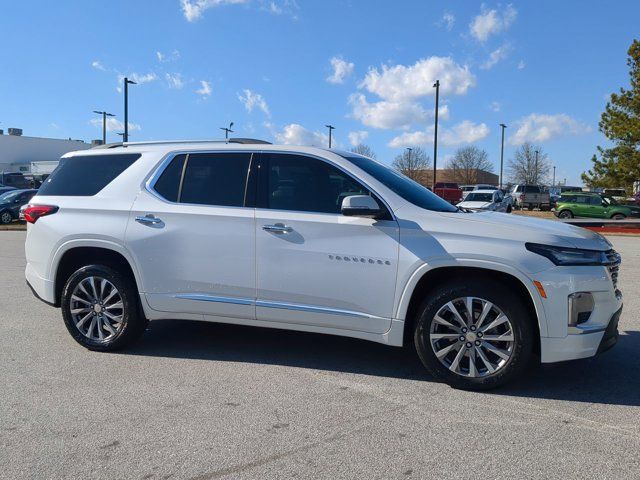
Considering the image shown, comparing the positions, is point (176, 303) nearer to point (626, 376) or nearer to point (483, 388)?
point (483, 388)

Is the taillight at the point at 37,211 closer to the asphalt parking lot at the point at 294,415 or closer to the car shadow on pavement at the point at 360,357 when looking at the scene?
the asphalt parking lot at the point at 294,415

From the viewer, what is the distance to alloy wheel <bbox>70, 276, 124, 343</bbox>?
5.25 m

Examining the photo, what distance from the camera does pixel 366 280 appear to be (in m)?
4.42

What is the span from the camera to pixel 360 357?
5188mm

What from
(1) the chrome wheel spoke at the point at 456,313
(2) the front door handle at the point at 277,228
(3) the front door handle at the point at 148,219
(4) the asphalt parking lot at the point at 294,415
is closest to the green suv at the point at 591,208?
(4) the asphalt parking lot at the point at 294,415

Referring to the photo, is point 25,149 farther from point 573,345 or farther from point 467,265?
point 573,345

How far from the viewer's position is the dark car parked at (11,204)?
24.5 m

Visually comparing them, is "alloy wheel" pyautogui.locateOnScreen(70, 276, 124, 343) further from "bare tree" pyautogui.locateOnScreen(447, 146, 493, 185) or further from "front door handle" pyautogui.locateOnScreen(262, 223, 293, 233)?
"bare tree" pyautogui.locateOnScreen(447, 146, 493, 185)

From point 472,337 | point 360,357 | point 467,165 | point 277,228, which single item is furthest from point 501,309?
point 467,165

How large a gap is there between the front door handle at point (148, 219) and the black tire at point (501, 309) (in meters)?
2.42

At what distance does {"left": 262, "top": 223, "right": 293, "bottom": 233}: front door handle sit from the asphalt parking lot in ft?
3.90

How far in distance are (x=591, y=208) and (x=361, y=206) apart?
98.0 ft

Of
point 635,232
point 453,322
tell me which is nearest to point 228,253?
point 453,322

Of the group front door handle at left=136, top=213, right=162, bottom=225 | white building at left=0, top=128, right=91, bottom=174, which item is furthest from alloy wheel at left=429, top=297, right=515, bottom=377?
white building at left=0, top=128, right=91, bottom=174
